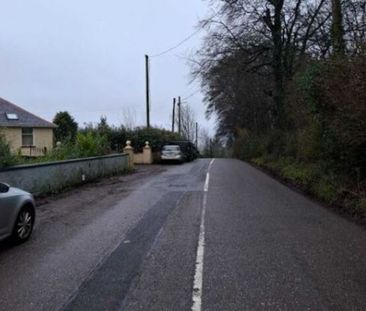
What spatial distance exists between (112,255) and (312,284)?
3081mm

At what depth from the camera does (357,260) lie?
7.54 m

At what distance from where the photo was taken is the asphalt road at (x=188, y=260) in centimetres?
580

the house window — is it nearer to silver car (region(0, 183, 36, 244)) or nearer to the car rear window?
the car rear window

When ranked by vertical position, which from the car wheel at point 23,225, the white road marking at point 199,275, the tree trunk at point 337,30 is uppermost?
the tree trunk at point 337,30

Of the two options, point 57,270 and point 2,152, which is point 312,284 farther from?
point 2,152

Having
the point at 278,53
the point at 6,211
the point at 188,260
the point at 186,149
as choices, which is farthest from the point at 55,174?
the point at 186,149

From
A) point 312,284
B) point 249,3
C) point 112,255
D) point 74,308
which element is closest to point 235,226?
point 112,255

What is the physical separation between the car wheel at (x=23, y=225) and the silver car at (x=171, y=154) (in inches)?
1208

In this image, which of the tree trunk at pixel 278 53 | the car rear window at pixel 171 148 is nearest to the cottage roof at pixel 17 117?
the car rear window at pixel 171 148

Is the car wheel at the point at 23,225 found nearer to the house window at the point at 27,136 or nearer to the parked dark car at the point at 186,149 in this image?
the parked dark car at the point at 186,149

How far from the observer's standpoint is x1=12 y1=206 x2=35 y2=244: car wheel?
8.89 meters

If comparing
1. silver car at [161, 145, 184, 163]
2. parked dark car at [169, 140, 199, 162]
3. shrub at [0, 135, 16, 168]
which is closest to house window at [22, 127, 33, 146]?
silver car at [161, 145, 184, 163]

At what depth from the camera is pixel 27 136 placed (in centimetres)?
4253

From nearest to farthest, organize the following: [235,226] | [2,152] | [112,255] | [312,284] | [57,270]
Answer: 1. [312,284]
2. [57,270]
3. [112,255]
4. [235,226]
5. [2,152]
